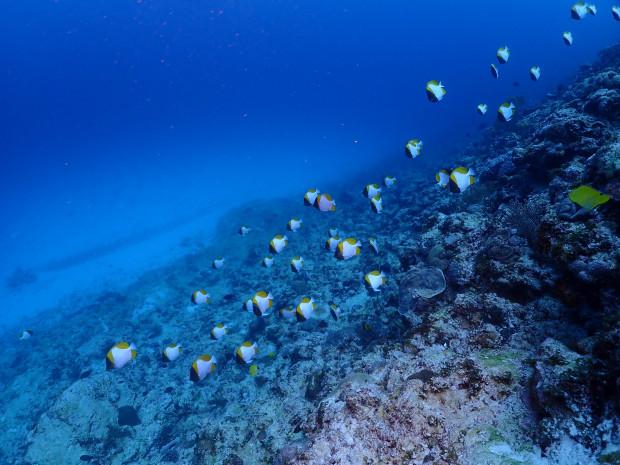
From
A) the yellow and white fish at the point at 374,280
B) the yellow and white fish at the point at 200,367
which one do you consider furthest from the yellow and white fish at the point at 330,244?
A: the yellow and white fish at the point at 200,367

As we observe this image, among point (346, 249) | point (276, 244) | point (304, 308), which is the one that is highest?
point (276, 244)

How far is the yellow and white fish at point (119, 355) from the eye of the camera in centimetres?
541

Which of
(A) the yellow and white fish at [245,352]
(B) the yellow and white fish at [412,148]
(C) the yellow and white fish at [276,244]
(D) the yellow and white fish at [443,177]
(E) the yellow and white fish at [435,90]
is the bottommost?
(A) the yellow and white fish at [245,352]

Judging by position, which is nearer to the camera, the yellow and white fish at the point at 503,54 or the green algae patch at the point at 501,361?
the green algae patch at the point at 501,361

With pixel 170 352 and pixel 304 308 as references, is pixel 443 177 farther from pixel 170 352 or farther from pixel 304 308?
pixel 170 352

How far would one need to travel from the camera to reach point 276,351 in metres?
8.98

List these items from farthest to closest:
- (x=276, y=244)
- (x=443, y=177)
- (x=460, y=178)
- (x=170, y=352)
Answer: (x=276, y=244) < (x=170, y=352) < (x=443, y=177) < (x=460, y=178)

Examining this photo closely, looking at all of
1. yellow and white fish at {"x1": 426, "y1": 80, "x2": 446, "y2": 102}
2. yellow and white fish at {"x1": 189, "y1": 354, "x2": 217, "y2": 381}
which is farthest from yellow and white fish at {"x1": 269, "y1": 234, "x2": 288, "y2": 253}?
yellow and white fish at {"x1": 426, "y1": 80, "x2": 446, "y2": 102}

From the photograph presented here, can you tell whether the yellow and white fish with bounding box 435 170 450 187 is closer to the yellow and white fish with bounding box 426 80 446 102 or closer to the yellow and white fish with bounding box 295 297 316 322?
the yellow and white fish with bounding box 426 80 446 102

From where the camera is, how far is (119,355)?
5461 millimetres

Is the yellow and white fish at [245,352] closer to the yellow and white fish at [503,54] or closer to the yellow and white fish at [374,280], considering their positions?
the yellow and white fish at [374,280]

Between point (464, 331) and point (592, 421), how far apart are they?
6.44 feet

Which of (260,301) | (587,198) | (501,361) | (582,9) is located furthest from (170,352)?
(582,9)

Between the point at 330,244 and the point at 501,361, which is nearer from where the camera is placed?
the point at 501,361
